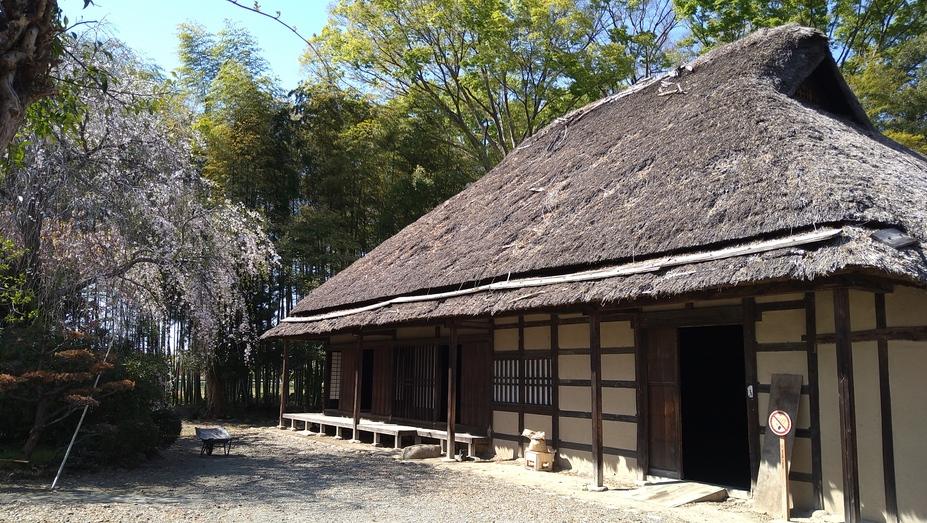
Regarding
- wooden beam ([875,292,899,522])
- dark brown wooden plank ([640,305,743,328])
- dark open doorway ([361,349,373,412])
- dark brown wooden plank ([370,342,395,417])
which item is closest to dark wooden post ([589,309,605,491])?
dark brown wooden plank ([640,305,743,328])

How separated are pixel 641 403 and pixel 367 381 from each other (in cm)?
775

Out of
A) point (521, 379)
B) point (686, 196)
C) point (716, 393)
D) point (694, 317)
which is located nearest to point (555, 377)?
point (521, 379)

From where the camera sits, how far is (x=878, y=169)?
6605 millimetres

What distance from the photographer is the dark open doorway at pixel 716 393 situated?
908cm

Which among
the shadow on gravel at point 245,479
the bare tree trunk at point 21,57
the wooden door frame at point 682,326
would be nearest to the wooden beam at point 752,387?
the wooden door frame at point 682,326

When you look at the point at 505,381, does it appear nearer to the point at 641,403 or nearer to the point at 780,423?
the point at 641,403

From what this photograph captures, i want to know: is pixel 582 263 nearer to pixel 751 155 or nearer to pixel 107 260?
pixel 751 155

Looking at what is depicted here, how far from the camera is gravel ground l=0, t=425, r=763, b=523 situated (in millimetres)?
5887

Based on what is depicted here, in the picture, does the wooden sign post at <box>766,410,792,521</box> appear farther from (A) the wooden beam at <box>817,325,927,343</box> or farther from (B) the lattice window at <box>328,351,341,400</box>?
(B) the lattice window at <box>328,351,341,400</box>

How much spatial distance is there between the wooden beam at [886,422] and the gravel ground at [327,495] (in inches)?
39.9

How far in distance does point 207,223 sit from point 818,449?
8.60 m

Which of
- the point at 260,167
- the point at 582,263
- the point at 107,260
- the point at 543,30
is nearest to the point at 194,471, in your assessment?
the point at 107,260

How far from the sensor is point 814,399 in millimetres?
6051

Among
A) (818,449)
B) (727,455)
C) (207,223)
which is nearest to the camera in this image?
(818,449)
